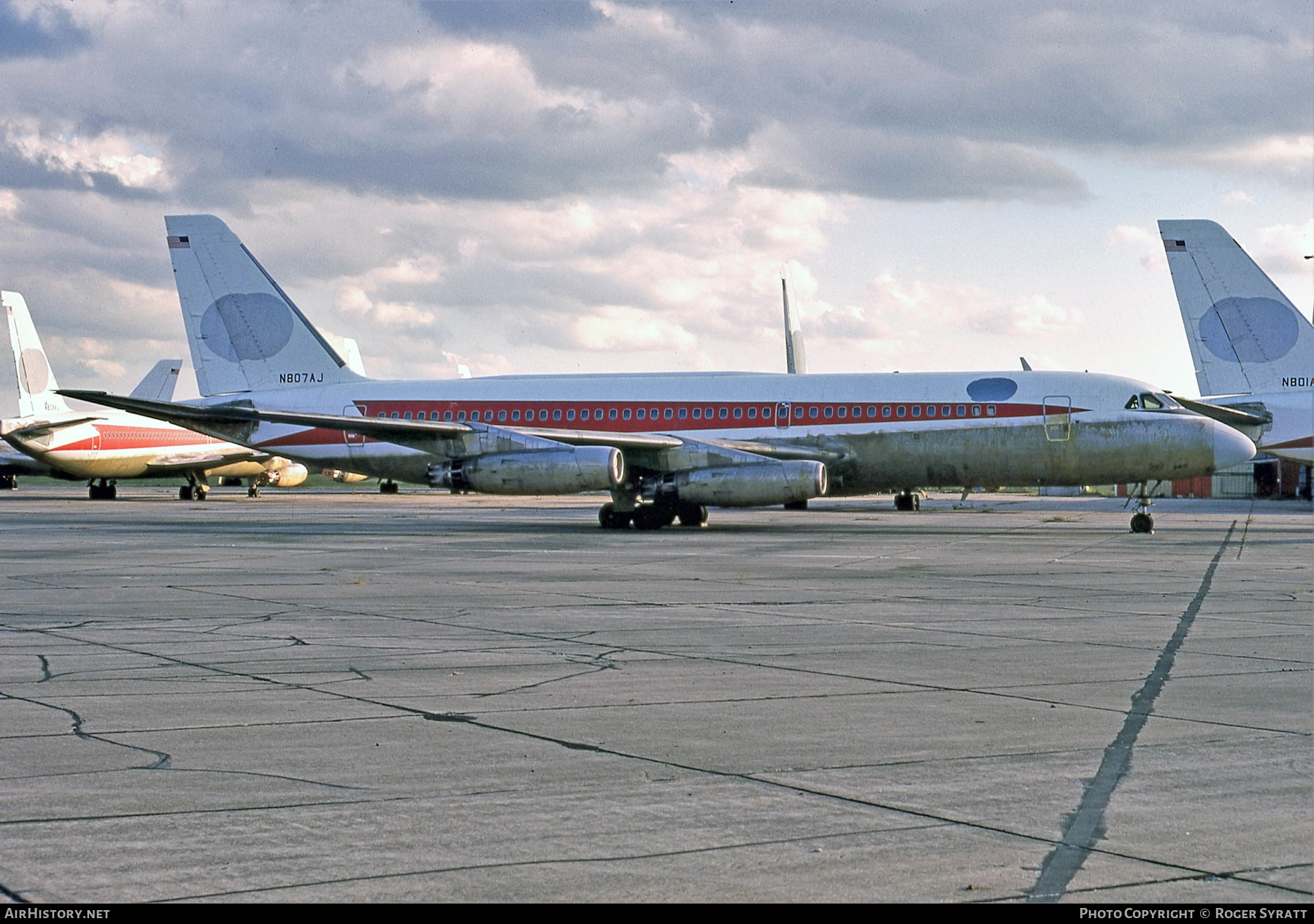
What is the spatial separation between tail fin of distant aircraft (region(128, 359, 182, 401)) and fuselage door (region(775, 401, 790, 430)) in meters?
50.0

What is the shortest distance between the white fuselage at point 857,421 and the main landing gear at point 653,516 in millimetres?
1085

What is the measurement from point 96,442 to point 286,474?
15202 mm

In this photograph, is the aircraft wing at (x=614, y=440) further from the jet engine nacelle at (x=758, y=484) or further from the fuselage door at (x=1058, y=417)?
the fuselage door at (x=1058, y=417)

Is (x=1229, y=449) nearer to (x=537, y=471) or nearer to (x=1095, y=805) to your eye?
(x=537, y=471)

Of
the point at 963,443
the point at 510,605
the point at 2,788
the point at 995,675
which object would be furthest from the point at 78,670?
the point at 963,443

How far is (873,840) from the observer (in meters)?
5.56

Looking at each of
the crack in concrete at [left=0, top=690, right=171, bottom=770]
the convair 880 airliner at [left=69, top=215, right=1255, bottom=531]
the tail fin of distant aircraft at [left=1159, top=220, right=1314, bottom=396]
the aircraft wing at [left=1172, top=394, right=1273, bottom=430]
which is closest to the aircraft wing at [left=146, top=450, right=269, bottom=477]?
the convair 880 airliner at [left=69, top=215, right=1255, bottom=531]

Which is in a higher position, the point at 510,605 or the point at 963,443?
the point at 963,443

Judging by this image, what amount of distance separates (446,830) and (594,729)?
2.33 meters

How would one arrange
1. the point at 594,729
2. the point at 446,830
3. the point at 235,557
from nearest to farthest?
1. the point at 446,830
2. the point at 594,729
3. the point at 235,557

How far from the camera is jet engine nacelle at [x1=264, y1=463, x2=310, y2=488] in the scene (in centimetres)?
7156

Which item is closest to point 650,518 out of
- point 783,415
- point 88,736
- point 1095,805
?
point 783,415

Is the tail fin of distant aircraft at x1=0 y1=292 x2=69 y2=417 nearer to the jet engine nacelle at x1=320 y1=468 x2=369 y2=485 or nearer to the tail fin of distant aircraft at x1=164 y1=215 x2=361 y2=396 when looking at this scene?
the jet engine nacelle at x1=320 y1=468 x2=369 y2=485
